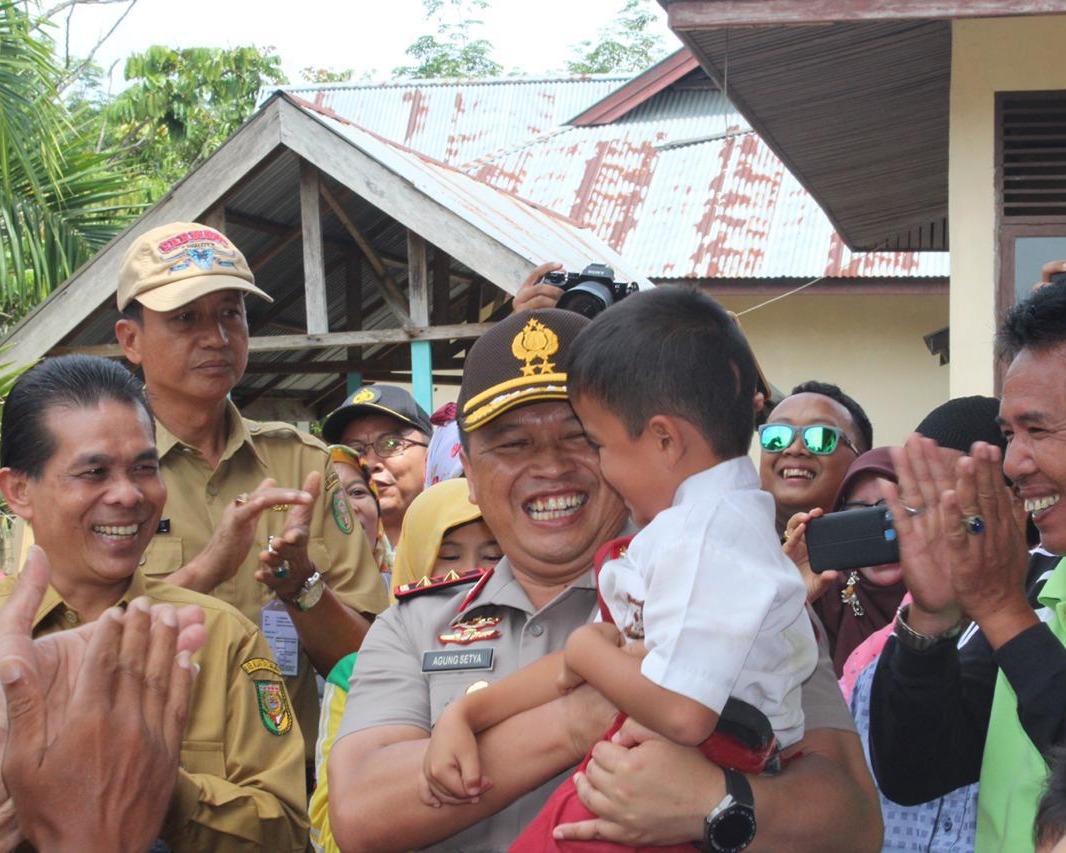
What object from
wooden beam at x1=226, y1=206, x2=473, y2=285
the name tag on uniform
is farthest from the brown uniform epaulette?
wooden beam at x1=226, y1=206, x2=473, y2=285

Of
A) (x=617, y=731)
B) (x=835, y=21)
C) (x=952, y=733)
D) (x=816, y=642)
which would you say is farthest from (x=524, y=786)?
(x=835, y=21)

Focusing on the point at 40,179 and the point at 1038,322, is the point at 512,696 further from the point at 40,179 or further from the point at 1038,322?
the point at 40,179

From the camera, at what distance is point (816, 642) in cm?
265

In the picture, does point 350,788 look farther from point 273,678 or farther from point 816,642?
point 816,642

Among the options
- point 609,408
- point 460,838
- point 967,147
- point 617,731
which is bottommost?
point 460,838

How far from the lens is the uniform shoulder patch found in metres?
3.17

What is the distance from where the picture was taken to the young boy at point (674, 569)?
235 centimetres

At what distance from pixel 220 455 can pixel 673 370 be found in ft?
6.95

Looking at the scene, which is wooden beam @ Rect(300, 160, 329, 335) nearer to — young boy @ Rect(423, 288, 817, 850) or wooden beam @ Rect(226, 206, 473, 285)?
wooden beam @ Rect(226, 206, 473, 285)

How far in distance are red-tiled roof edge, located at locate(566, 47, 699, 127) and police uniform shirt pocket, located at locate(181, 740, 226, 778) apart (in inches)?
792

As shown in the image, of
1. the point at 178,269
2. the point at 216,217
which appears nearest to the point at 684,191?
the point at 216,217

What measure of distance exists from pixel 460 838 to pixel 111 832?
0.65m

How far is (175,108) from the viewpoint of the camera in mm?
23406

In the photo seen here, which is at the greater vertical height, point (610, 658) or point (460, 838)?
point (610, 658)
